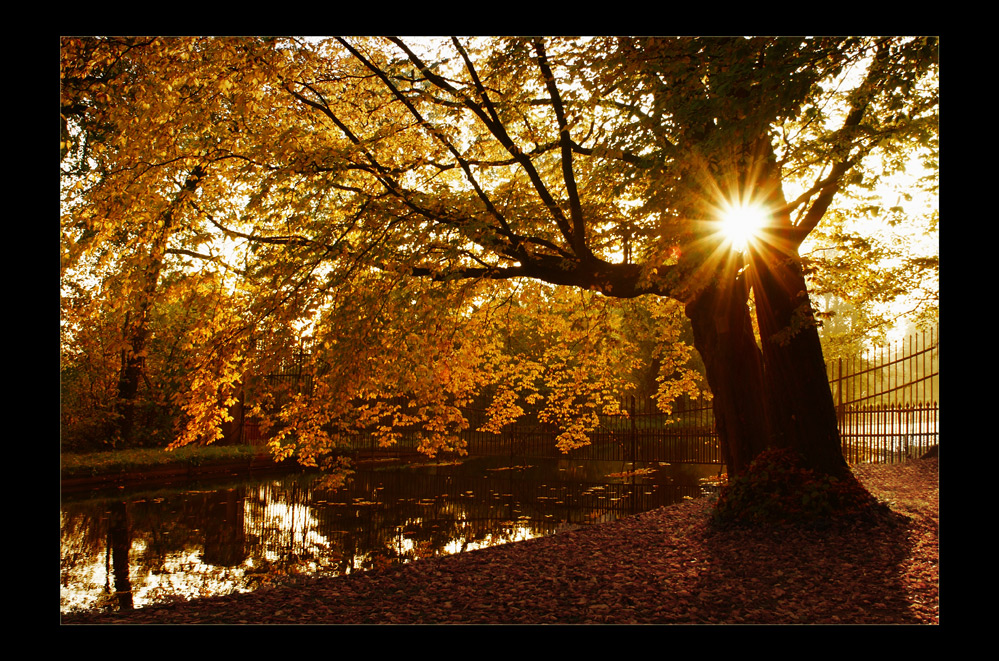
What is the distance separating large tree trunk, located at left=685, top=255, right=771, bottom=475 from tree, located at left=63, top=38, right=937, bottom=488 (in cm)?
3

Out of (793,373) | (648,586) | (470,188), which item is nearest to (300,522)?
(470,188)

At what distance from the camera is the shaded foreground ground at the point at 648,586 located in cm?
502

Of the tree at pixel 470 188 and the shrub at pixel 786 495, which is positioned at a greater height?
the tree at pixel 470 188

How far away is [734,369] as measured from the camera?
8656 millimetres

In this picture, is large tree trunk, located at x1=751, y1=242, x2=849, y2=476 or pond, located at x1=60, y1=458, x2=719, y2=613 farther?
large tree trunk, located at x1=751, y1=242, x2=849, y2=476

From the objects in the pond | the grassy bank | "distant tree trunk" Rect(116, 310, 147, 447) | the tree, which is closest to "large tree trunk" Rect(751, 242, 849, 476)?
the tree

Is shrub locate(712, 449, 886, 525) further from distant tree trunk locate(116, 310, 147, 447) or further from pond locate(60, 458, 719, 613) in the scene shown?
distant tree trunk locate(116, 310, 147, 447)

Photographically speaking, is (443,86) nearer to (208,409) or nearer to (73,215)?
(73,215)

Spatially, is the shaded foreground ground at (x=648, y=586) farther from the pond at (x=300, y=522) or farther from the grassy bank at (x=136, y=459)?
the grassy bank at (x=136, y=459)

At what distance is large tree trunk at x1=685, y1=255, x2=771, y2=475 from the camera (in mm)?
8500

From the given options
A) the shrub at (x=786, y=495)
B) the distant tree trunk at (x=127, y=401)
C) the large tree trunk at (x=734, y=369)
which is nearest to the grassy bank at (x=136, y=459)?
the distant tree trunk at (x=127, y=401)

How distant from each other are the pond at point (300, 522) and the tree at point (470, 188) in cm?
194

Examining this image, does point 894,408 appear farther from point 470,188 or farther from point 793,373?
point 470,188
